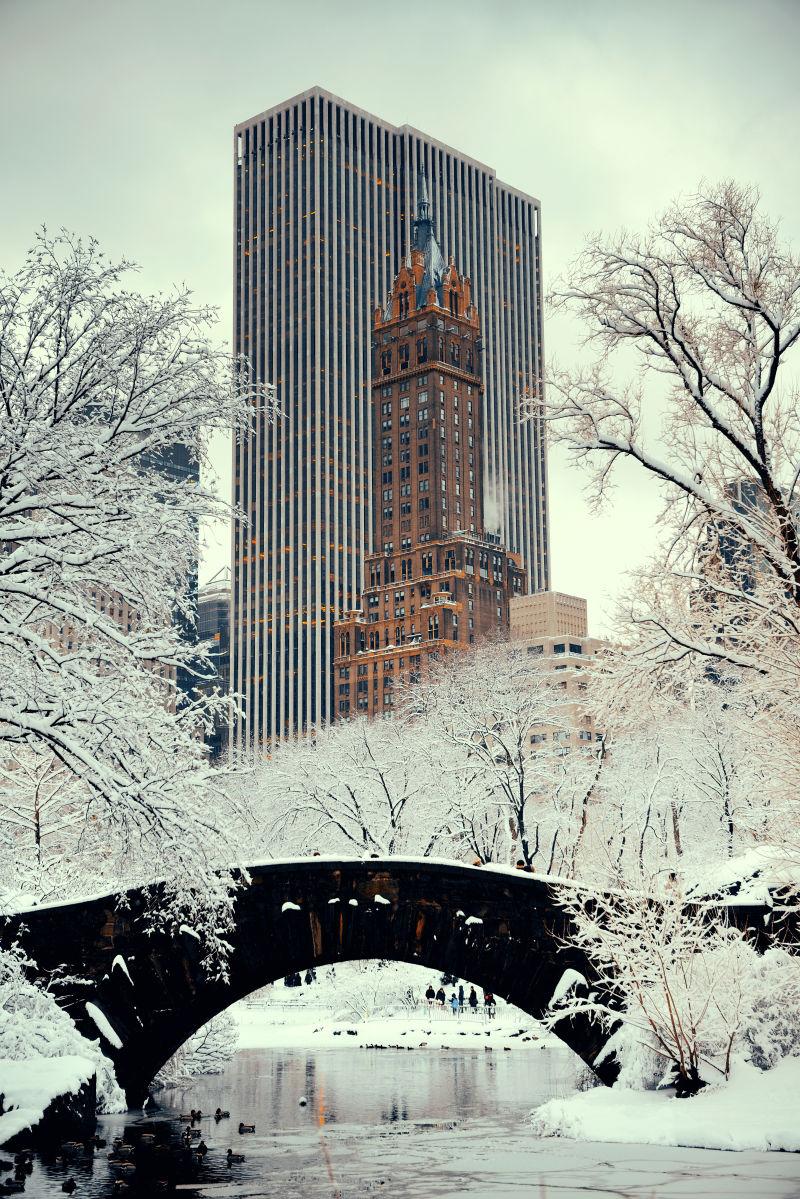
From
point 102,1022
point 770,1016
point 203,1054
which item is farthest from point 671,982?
point 203,1054

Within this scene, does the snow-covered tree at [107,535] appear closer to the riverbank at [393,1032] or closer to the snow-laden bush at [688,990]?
the snow-laden bush at [688,990]

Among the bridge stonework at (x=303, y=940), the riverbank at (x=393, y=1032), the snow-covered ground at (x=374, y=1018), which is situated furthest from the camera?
the snow-covered ground at (x=374, y=1018)

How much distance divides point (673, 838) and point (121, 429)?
43.7m

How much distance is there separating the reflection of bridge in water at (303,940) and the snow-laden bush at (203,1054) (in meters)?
5.81

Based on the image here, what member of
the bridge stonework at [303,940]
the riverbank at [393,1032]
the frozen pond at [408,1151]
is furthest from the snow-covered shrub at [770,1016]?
the riverbank at [393,1032]

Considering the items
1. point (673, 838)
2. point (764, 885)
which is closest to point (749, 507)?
point (764, 885)

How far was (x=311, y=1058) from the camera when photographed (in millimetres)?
43156

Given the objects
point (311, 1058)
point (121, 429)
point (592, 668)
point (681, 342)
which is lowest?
point (311, 1058)

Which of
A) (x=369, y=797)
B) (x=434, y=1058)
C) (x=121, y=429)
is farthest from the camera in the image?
(x=369, y=797)

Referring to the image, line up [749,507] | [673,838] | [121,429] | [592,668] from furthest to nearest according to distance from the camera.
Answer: [673,838]
[592,668]
[749,507]
[121,429]

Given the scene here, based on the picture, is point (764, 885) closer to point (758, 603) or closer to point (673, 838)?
point (758, 603)

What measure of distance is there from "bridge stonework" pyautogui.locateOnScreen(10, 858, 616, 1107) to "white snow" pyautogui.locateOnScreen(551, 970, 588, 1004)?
0.45 feet

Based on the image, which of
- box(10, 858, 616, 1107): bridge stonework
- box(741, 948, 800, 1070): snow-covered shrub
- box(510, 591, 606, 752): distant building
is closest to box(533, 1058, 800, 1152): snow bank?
box(741, 948, 800, 1070): snow-covered shrub

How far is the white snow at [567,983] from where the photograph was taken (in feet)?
84.9
